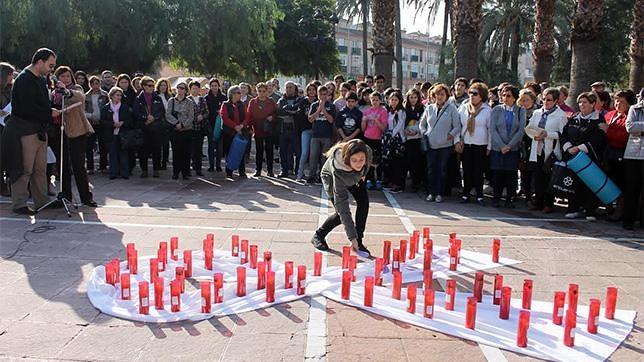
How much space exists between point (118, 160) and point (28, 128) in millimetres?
3994

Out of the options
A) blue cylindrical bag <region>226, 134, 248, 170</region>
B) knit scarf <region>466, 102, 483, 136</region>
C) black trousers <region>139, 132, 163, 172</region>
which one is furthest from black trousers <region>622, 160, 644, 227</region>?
black trousers <region>139, 132, 163, 172</region>

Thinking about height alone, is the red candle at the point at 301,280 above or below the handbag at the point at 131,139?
below

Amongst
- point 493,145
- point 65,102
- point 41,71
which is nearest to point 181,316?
point 41,71

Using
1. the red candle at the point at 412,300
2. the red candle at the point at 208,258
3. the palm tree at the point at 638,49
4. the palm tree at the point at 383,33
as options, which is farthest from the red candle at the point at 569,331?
the palm tree at the point at 638,49

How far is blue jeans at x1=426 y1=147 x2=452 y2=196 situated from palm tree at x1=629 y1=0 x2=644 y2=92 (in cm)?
889

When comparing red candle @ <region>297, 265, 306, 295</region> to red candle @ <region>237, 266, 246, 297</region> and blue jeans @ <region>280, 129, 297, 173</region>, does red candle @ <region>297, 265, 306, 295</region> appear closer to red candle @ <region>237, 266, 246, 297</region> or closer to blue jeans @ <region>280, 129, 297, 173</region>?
red candle @ <region>237, 266, 246, 297</region>

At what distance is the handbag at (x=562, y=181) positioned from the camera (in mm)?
9023

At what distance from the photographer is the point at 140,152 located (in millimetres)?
12312

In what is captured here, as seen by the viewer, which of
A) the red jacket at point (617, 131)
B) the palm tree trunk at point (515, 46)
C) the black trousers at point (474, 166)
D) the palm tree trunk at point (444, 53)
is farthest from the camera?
the palm tree trunk at point (515, 46)

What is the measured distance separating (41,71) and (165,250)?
3688 mm

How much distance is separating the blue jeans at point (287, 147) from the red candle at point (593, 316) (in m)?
8.53

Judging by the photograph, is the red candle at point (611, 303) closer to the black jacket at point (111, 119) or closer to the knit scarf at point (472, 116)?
the knit scarf at point (472, 116)

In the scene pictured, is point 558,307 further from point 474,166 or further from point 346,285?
point 474,166

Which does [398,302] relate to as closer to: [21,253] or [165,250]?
[165,250]
